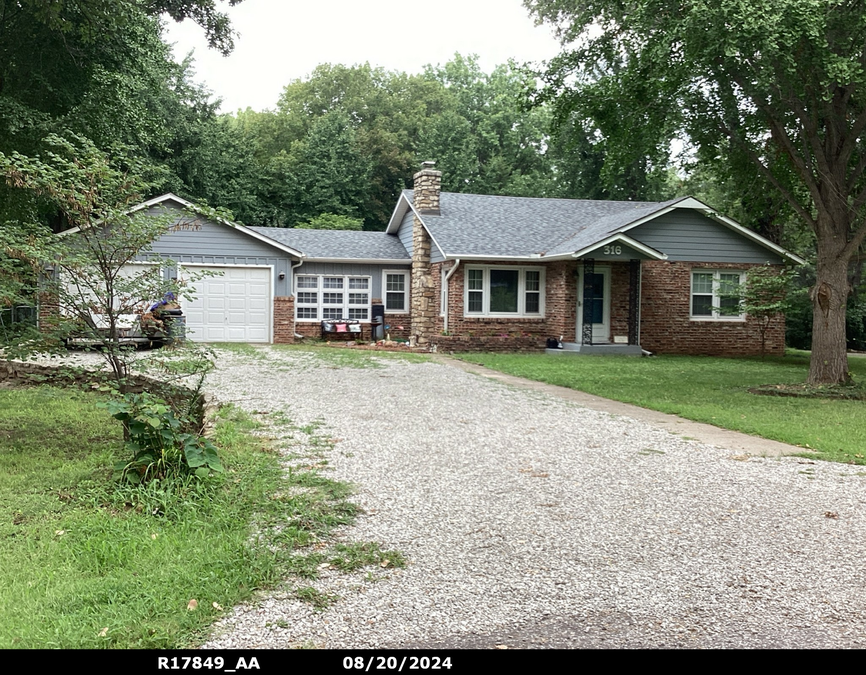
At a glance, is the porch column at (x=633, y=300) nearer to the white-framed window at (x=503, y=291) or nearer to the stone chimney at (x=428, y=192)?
the white-framed window at (x=503, y=291)

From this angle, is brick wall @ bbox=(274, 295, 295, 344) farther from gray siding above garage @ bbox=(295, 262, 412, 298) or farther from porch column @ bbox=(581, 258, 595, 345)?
porch column @ bbox=(581, 258, 595, 345)

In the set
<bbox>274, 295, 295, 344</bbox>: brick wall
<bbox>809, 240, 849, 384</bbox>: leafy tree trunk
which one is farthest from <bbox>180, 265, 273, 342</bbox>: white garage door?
<bbox>809, 240, 849, 384</bbox>: leafy tree trunk

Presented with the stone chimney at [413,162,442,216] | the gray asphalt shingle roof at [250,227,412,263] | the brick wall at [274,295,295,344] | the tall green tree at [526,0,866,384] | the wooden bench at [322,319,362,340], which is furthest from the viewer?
the gray asphalt shingle roof at [250,227,412,263]

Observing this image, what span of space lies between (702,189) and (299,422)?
34.2 meters

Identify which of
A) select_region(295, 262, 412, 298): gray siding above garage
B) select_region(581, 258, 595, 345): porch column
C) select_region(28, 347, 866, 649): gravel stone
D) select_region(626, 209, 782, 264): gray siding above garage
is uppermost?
select_region(626, 209, 782, 264): gray siding above garage

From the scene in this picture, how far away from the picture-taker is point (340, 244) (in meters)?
24.8

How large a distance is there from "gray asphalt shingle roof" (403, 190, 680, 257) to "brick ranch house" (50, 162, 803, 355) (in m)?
0.08

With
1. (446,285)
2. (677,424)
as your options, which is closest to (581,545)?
(677,424)

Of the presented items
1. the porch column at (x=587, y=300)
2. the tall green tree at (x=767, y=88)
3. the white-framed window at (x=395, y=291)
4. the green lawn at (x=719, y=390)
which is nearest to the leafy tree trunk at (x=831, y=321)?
the tall green tree at (x=767, y=88)

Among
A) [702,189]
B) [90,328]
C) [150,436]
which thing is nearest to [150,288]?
[90,328]

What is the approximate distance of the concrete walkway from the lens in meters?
7.67

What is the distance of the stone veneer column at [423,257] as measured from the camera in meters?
22.3

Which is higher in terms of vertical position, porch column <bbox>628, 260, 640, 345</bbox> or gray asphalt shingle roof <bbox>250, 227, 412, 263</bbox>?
gray asphalt shingle roof <bbox>250, 227, 412, 263</bbox>

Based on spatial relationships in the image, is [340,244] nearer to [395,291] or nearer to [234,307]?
[395,291]
